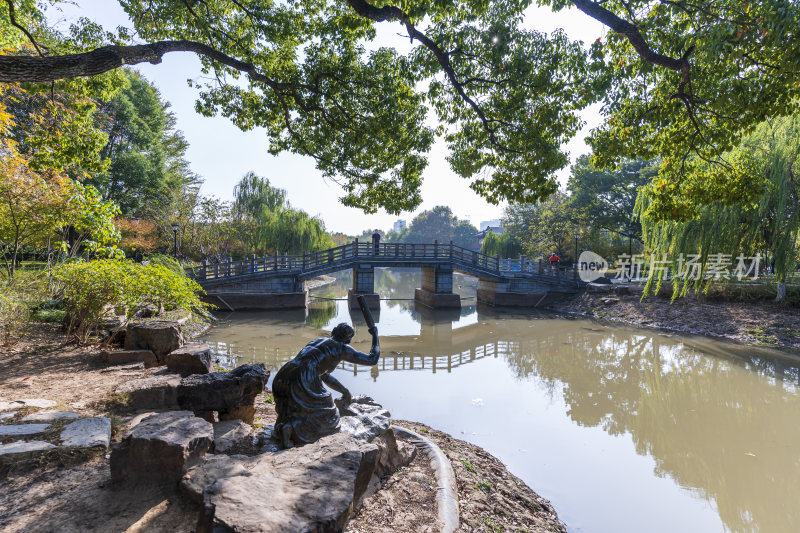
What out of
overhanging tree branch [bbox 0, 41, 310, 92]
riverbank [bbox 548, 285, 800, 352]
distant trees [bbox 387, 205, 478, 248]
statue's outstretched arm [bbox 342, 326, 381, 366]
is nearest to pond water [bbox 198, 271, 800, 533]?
riverbank [bbox 548, 285, 800, 352]

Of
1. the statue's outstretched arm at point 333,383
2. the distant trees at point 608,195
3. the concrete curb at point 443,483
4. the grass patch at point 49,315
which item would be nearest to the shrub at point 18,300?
the grass patch at point 49,315

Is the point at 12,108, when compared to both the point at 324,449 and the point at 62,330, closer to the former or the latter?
the point at 62,330

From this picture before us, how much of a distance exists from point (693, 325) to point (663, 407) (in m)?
8.22

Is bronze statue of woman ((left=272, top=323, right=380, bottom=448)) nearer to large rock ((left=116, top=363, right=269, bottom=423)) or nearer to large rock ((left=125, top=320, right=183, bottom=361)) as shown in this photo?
large rock ((left=116, top=363, right=269, bottom=423))

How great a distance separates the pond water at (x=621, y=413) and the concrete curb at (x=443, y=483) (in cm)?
131

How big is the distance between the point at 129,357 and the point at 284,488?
4.51 m

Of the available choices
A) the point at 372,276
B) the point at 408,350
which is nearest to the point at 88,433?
the point at 408,350

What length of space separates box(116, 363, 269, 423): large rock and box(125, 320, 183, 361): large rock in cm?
162

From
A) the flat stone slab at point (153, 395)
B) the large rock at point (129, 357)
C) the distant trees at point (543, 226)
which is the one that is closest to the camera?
the flat stone slab at point (153, 395)

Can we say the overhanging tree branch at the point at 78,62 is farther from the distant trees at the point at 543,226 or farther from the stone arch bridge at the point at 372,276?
the distant trees at the point at 543,226

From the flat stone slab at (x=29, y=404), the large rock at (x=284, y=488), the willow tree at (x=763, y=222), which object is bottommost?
the flat stone slab at (x=29, y=404)

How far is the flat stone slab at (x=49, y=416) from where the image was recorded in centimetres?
305

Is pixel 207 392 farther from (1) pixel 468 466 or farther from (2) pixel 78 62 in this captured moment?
(2) pixel 78 62

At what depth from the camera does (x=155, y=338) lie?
213 inches
